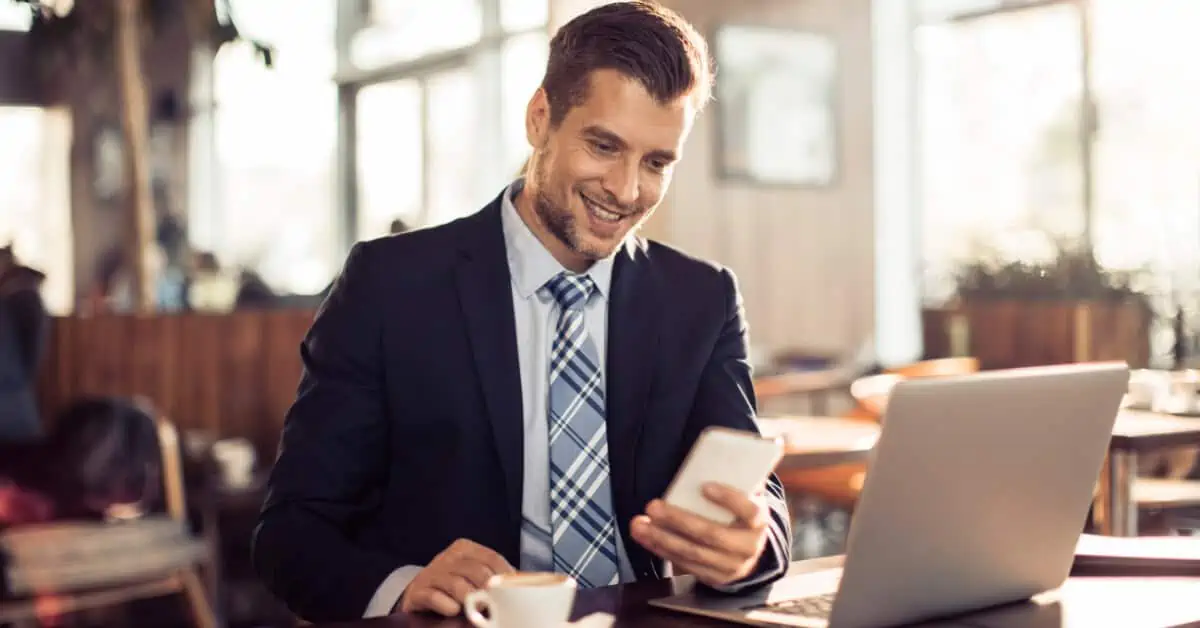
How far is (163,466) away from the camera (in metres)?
4.83

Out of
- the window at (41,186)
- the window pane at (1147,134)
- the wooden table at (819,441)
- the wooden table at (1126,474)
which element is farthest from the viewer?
the window at (41,186)

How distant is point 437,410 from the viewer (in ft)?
6.02

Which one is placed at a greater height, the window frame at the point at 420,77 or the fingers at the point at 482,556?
the window frame at the point at 420,77

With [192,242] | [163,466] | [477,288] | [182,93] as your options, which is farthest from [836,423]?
[182,93]

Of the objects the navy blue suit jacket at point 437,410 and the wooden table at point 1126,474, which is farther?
the wooden table at point 1126,474

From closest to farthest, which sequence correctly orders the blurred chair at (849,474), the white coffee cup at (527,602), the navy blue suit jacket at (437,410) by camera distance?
the white coffee cup at (527,602), the navy blue suit jacket at (437,410), the blurred chair at (849,474)

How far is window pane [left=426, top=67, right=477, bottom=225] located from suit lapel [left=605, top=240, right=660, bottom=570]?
6.71 meters

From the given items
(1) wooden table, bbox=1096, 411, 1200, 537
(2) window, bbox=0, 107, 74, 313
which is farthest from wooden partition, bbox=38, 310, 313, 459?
(2) window, bbox=0, 107, 74, 313

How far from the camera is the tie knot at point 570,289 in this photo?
190 cm

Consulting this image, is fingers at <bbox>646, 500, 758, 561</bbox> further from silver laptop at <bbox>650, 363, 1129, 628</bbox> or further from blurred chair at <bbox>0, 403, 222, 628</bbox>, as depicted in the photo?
blurred chair at <bbox>0, 403, 222, 628</bbox>

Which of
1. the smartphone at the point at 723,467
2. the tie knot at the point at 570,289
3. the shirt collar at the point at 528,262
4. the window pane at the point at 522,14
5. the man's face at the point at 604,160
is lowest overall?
the smartphone at the point at 723,467

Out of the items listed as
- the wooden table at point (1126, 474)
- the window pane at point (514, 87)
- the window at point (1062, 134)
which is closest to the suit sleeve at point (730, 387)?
the wooden table at point (1126, 474)

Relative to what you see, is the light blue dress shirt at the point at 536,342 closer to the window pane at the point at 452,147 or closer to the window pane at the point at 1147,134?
the window pane at the point at 1147,134

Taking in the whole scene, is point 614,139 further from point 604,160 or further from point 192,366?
point 192,366
